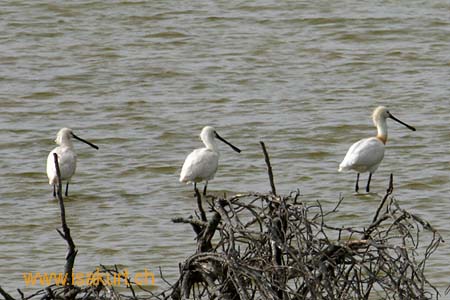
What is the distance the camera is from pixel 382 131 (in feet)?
44.0

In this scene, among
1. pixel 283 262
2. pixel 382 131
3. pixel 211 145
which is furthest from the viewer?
pixel 382 131

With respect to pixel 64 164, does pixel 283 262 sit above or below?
above

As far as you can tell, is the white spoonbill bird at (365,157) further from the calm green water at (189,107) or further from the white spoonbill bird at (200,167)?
the white spoonbill bird at (200,167)

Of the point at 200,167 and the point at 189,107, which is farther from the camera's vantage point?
the point at 189,107

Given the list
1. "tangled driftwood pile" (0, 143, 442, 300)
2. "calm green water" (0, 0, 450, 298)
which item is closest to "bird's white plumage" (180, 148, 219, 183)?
"calm green water" (0, 0, 450, 298)

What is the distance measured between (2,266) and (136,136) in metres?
5.67

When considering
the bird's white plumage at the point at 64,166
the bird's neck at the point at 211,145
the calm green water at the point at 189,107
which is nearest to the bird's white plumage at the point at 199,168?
the calm green water at the point at 189,107

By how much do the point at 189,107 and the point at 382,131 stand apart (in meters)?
3.37

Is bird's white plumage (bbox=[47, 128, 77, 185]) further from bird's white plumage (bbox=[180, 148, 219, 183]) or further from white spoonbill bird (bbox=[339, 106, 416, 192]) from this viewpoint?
white spoonbill bird (bbox=[339, 106, 416, 192])

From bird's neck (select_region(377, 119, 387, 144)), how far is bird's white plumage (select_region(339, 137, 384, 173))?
52 centimetres

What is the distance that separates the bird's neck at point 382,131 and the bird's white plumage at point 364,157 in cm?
52

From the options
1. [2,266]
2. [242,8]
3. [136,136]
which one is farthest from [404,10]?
[2,266]

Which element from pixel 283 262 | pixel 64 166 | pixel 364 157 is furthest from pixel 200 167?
pixel 283 262

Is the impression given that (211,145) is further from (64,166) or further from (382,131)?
(382,131)
